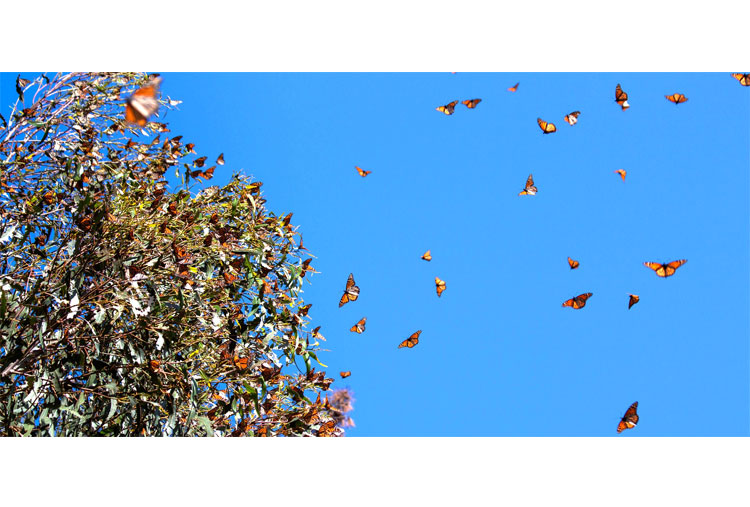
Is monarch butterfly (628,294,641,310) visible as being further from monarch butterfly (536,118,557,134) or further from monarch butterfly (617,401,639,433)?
monarch butterfly (536,118,557,134)

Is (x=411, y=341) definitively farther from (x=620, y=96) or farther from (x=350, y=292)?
(x=620, y=96)

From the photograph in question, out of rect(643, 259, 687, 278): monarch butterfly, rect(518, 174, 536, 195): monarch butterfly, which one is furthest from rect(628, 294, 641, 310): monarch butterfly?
rect(518, 174, 536, 195): monarch butterfly

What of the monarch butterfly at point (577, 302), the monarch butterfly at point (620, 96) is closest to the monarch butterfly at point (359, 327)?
the monarch butterfly at point (577, 302)

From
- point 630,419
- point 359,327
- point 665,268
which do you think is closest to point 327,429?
point 359,327

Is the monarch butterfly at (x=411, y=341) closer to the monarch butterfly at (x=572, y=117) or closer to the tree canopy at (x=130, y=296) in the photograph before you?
the tree canopy at (x=130, y=296)
